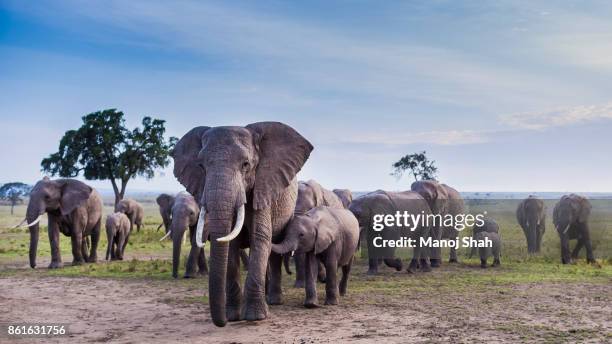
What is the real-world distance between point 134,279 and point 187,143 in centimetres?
691

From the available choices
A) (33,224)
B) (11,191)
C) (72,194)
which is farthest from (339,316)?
(11,191)

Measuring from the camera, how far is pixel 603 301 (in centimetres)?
1377

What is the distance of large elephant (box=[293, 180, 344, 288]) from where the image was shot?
15734mm

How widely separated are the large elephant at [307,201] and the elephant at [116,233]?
873 centimetres

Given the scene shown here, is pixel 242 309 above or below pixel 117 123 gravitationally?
below

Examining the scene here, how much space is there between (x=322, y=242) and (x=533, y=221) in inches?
744

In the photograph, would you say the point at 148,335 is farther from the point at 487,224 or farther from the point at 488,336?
the point at 487,224

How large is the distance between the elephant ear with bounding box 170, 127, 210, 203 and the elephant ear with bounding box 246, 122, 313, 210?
95cm

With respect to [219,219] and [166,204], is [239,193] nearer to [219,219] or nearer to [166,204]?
[219,219]

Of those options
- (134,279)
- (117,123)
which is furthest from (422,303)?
(117,123)

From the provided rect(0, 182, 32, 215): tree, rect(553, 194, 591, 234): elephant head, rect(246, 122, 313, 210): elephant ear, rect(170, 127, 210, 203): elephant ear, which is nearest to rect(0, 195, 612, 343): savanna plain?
rect(246, 122, 313, 210): elephant ear

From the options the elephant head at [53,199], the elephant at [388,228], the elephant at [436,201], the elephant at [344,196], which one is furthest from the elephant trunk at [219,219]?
the elephant at [344,196]

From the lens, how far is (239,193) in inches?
408

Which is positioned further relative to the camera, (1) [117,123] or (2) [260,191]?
(1) [117,123]
